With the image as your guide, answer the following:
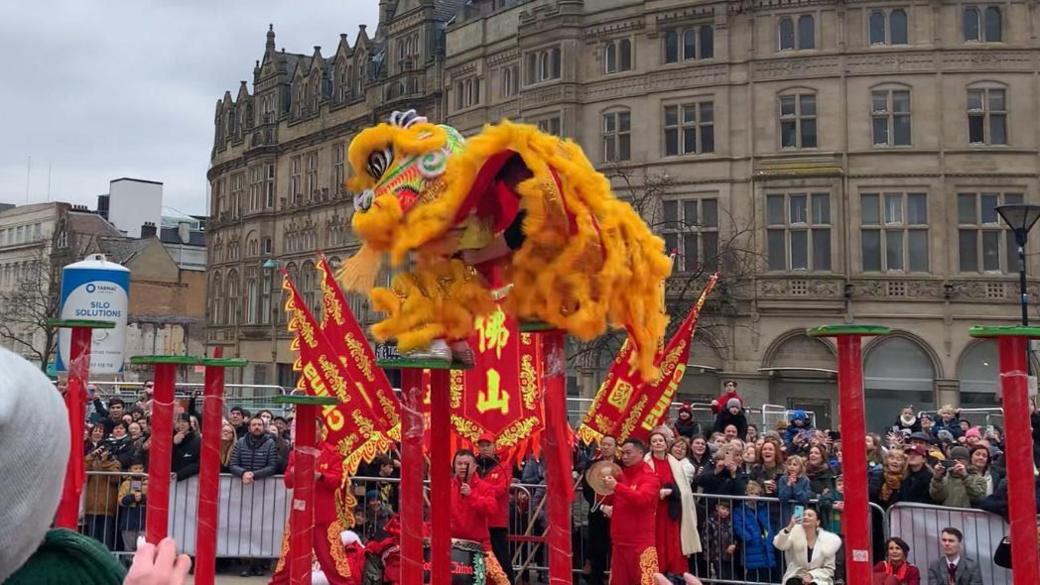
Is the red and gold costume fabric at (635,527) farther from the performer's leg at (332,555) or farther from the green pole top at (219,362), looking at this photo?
the green pole top at (219,362)

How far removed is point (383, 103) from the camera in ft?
132

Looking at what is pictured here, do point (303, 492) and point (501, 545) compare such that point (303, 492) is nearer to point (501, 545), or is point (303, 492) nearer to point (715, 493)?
point (501, 545)

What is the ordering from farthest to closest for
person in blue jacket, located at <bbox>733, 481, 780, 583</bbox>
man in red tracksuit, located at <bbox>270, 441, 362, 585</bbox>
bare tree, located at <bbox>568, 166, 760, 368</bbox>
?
1. bare tree, located at <bbox>568, 166, 760, 368</bbox>
2. person in blue jacket, located at <bbox>733, 481, 780, 583</bbox>
3. man in red tracksuit, located at <bbox>270, 441, 362, 585</bbox>

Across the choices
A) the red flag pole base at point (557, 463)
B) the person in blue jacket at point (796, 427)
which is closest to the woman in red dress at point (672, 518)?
the red flag pole base at point (557, 463)

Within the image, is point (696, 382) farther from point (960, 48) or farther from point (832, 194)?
point (960, 48)

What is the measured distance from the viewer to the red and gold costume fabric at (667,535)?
9.39 metres

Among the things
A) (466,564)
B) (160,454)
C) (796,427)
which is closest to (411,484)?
(160,454)

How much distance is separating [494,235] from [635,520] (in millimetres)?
3969

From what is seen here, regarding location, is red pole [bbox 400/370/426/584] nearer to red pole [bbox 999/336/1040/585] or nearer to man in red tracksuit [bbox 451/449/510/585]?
man in red tracksuit [bbox 451/449/510/585]

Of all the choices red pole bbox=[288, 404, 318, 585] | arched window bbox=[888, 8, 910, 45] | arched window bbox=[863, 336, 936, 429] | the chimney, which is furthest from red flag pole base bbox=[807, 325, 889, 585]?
the chimney

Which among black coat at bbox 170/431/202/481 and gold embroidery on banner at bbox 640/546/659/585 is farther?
black coat at bbox 170/431/202/481

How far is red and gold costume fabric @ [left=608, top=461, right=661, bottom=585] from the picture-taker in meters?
8.62

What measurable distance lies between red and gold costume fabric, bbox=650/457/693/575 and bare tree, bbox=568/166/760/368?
1747cm

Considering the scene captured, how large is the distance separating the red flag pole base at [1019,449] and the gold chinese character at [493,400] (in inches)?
197
